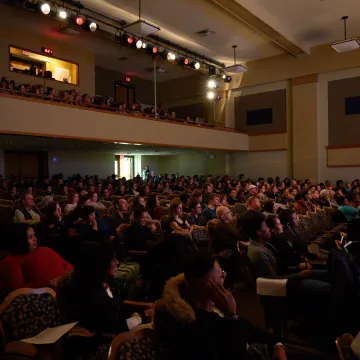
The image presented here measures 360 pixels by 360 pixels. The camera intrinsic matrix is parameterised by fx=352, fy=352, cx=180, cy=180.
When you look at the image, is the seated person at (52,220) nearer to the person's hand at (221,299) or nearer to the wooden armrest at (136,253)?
the wooden armrest at (136,253)

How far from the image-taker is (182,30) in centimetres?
1124

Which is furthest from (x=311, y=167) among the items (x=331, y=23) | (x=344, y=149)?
(x=331, y=23)

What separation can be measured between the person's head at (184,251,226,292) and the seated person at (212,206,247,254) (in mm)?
2677

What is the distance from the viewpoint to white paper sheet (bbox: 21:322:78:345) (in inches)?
70.0

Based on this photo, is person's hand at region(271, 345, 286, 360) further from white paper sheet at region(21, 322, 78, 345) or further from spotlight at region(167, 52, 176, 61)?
spotlight at region(167, 52, 176, 61)

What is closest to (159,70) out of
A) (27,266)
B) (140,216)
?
(140,216)

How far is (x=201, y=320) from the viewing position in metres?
1.39

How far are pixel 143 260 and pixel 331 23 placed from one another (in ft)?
34.4

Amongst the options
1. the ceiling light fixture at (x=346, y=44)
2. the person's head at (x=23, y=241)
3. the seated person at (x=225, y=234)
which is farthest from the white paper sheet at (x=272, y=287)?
the ceiling light fixture at (x=346, y=44)

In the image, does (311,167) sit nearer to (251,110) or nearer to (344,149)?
(344,149)

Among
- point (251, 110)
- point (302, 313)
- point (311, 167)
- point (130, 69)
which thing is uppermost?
point (130, 69)

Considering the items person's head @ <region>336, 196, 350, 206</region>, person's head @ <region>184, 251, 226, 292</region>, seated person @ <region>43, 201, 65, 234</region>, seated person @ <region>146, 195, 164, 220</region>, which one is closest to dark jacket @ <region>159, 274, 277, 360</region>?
person's head @ <region>184, 251, 226, 292</region>

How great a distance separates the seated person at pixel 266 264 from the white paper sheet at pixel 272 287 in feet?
0.43

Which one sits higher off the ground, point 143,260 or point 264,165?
point 264,165
